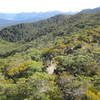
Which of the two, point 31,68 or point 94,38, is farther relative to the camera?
point 94,38

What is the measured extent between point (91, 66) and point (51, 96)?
638cm

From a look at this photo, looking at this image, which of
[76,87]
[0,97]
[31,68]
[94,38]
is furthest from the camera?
[94,38]

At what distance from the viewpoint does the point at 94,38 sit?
46969mm

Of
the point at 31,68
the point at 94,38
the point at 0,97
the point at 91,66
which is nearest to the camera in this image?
the point at 0,97

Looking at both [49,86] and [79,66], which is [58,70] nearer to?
[79,66]

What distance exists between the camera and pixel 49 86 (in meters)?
14.0

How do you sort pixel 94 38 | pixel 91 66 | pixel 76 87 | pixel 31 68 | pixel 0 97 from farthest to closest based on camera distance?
1. pixel 94 38
2. pixel 31 68
3. pixel 91 66
4. pixel 0 97
5. pixel 76 87

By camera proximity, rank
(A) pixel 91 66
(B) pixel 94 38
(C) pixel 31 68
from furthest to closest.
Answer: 1. (B) pixel 94 38
2. (C) pixel 31 68
3. (A) pixel 91 66

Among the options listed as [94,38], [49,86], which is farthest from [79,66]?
[94,38]

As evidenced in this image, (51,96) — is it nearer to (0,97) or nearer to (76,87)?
(76,87)

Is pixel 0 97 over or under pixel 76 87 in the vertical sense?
under

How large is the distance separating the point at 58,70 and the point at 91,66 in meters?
3.08

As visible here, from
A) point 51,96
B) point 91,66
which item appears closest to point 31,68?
point 91,66

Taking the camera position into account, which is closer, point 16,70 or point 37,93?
point 37,93
